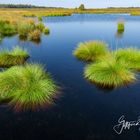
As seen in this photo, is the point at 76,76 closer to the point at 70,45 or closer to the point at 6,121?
the point at 6,121

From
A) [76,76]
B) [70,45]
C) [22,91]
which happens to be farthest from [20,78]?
[70,45]

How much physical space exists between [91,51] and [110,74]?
4.67m

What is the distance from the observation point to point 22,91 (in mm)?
8750

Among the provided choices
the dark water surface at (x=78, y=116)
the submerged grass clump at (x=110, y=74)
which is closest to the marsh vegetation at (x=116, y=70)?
the submerged grass clump at (x=110, y=74)

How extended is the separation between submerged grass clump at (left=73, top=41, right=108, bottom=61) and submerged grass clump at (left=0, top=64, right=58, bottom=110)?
16.7 feet

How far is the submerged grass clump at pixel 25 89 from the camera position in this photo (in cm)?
840

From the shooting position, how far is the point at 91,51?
15.0 metres

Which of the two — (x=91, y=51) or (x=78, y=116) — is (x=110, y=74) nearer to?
(x=78, y=116)

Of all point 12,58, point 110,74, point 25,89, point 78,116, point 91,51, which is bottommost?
point 12,58

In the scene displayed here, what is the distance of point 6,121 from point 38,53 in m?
10.1

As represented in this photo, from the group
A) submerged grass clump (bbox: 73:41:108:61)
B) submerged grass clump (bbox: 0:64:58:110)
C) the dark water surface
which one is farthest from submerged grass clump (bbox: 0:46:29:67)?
submerged grass clump (bbox: 0:64:58:110)

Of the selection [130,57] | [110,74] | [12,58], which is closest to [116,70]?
[110,74]

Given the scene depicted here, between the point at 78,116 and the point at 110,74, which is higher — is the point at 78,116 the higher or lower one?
the lower one

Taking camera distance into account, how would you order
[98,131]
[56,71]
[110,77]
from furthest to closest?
[56,71], [110,77], [98,131]
